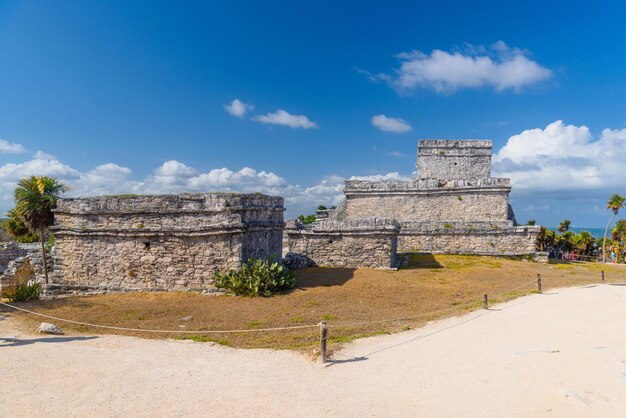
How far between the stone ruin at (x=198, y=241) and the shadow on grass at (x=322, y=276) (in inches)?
35.6

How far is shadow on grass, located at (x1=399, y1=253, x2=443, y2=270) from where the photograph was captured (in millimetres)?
17984

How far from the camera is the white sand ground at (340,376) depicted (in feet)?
17.0

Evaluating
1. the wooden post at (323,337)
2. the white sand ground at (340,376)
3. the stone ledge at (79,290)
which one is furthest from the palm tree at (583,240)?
the wooden post at (323,337)

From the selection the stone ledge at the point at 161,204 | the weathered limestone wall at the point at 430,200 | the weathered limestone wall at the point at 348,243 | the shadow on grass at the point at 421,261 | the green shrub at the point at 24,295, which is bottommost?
the green shrub at the point at 24,295

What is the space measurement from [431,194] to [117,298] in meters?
18.9

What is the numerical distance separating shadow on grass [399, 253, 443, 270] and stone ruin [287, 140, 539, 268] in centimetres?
114

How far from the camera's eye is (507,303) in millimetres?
11305

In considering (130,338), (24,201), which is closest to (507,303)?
(130,338)

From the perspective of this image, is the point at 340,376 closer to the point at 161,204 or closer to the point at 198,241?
the point at 198,241

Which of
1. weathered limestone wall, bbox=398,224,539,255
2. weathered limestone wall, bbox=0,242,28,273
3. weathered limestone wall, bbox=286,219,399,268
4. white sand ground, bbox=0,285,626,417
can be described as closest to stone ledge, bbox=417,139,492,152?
weathered limestone wall, bbox=398,224,539,255

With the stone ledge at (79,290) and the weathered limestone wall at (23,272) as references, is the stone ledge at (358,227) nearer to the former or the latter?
the stone ledge at (79,290)

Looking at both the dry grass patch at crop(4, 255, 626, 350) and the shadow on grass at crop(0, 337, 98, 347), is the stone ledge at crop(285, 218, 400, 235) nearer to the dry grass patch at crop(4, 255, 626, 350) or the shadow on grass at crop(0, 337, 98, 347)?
the dry grass patch at crop(4, 255, 626, 350)

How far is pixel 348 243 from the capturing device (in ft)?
55.8

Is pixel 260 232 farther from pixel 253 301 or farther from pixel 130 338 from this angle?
pixel 130 338
